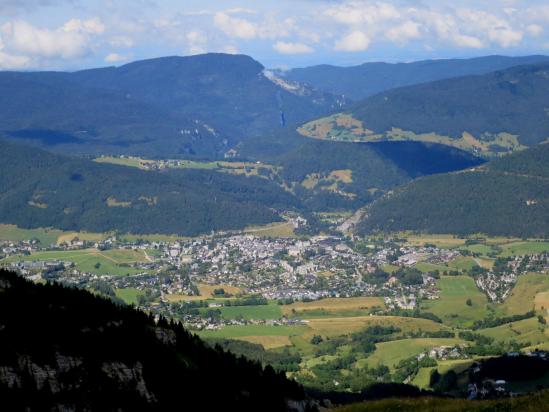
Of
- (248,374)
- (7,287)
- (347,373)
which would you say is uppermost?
(7,287)

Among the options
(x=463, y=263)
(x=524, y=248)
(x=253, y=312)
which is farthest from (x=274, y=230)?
(x=253, y=312)

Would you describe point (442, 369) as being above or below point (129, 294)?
above

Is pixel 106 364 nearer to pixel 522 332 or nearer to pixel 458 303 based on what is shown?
pixel 522 332

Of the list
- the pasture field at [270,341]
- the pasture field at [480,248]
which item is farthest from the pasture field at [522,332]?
the pasture field at [480,248]

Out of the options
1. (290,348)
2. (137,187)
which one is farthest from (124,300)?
(137,187)

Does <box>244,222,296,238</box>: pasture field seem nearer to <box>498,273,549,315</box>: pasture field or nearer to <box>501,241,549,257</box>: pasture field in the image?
<box>501,241,549,257</box>: pasture field

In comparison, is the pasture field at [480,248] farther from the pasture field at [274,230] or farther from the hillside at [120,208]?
the hillside at [120,208]

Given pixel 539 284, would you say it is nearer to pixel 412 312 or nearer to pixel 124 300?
pixel 412 312
